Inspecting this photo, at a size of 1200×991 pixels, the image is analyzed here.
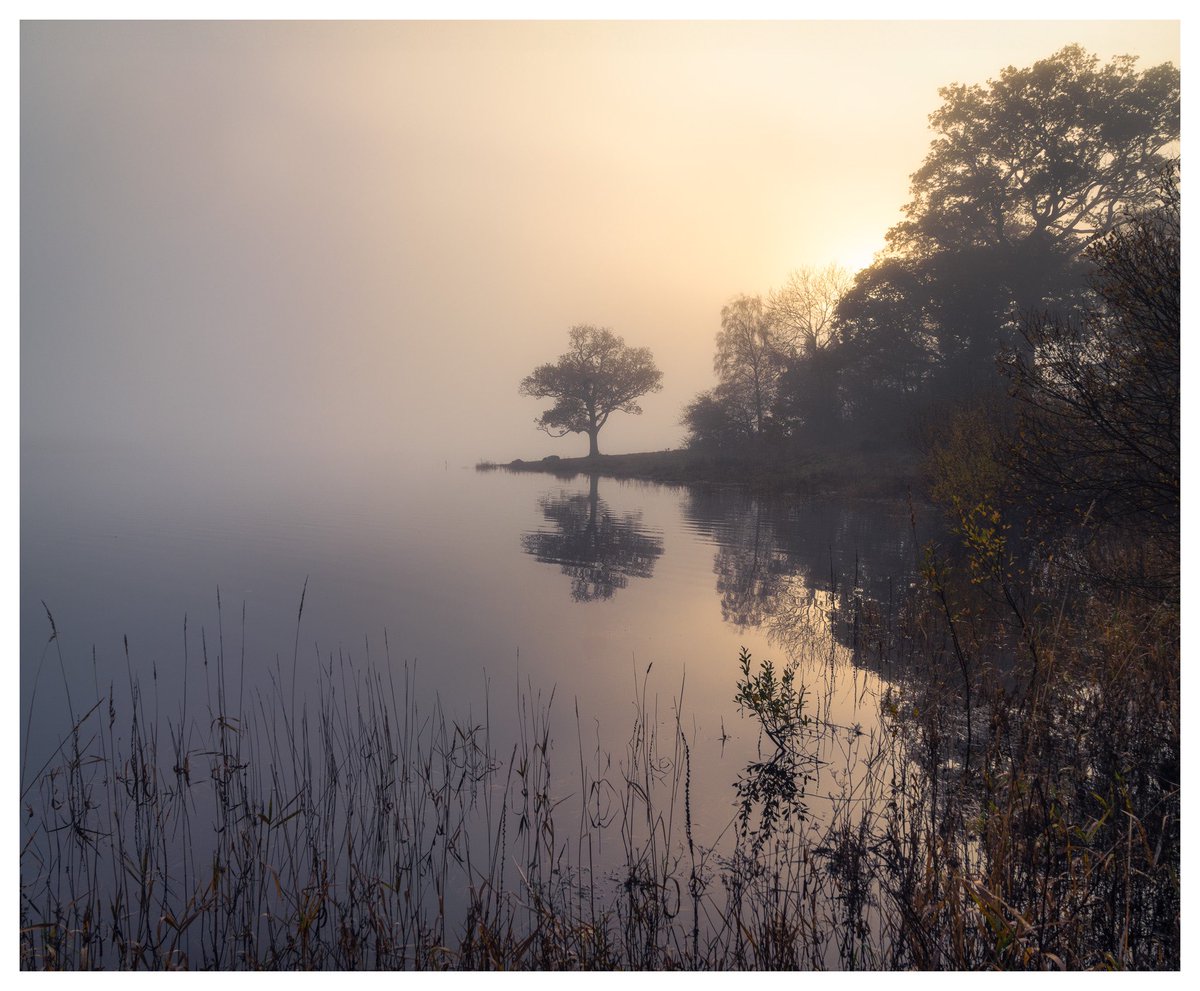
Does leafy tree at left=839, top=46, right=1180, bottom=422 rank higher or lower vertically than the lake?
higher

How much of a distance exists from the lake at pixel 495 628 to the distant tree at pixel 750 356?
865 inches

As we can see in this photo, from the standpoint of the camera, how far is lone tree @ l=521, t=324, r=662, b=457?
6762cm

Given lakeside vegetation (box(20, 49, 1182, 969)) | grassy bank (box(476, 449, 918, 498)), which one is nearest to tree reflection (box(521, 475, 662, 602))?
lakeside vegetation (box(20, 49, 1182, 969))

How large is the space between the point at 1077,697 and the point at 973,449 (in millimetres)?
13804

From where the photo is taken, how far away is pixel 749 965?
4.52 meters

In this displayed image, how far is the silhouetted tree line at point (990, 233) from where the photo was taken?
1319 inches

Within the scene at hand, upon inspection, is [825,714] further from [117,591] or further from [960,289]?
[960,289]

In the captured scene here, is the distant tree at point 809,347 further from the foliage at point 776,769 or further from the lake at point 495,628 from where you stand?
the foliage at point 776,769

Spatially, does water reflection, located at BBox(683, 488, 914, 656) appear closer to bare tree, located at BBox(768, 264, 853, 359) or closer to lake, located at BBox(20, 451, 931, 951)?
lake, located at BBox(20, 451, 931, 951)

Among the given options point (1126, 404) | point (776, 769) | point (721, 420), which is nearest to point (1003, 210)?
point (721, 420)

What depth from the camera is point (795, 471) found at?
4141 cm

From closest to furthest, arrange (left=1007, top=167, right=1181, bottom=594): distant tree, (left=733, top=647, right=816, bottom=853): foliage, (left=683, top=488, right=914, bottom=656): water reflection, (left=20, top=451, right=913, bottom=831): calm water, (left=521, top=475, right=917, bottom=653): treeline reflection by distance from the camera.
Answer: (left=733, top=647, right=816, bottom=853): foliage
(left=1007, top=167, right=1181, bottom=594): distant tree
(left=20, top=451, right=913, bottom=831): calm water
(left=683, top=488, right=914, bottom=656): water reflection
(left=521, top=475, right=917, bottom=653): treeline reflection

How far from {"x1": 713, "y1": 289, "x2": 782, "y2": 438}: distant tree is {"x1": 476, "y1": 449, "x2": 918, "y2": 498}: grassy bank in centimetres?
445

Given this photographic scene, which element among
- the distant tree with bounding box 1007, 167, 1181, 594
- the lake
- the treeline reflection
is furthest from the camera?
the treeline reflection
